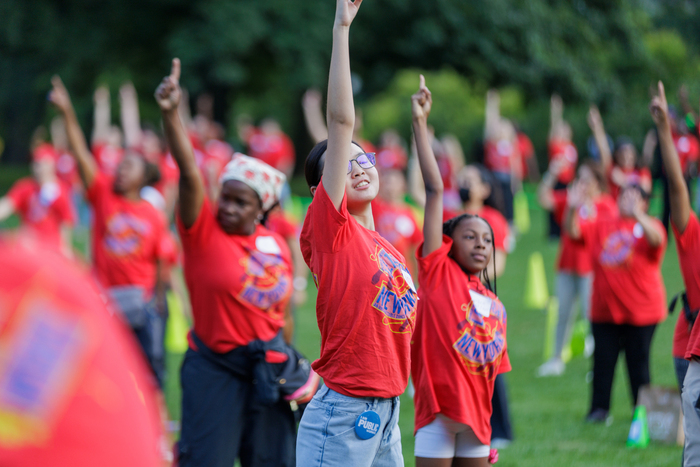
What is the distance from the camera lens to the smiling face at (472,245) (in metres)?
4.02

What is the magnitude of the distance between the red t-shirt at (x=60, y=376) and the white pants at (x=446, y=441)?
2688 millimetres

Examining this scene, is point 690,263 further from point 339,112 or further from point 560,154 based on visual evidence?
point 560,154

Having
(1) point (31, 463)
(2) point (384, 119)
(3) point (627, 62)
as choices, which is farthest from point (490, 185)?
(3) point (627, 62)

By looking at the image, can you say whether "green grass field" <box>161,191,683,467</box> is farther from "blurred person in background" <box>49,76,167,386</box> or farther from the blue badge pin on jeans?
the blue badge pin on jeans

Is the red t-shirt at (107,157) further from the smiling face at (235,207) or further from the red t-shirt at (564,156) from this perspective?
the smiling face at (235,207)

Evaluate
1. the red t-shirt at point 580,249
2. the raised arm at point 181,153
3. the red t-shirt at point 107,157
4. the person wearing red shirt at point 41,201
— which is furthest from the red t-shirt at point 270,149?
the raised arm at point 181,153

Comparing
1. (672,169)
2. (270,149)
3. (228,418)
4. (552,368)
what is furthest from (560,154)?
(228,418)

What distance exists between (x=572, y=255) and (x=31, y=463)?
316 inches

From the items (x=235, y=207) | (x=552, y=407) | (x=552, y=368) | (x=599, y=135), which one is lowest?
(x=552, y=407)

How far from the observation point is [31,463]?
109 centimetres

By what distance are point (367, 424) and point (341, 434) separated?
0.35ft

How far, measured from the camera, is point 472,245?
4.02 m

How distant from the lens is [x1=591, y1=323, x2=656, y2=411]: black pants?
667 centimetres

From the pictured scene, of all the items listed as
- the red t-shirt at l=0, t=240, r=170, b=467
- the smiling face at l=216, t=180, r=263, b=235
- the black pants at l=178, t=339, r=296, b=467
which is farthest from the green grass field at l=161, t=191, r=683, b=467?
the red t-shirt at l=0, t=240, r=170, b=467
